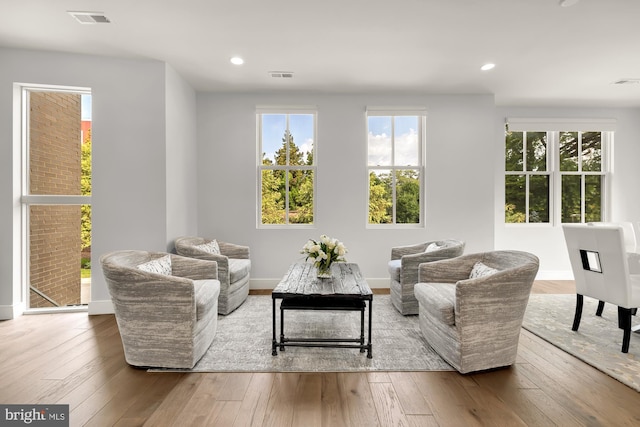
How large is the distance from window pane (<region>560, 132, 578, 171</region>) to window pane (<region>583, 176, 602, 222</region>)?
359 mm

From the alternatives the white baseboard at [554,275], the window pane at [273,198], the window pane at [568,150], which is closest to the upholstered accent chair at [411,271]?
the window pane at [273,198]

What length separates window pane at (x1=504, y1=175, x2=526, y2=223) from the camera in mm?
5719

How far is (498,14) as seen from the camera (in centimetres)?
292

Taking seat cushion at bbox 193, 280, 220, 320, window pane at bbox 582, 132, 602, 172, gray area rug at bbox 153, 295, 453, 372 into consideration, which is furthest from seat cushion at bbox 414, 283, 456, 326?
window pane at bbox 582, 132, 602, 172

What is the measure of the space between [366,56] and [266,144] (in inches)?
80.0

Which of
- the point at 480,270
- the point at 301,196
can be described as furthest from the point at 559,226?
the point at 301,196

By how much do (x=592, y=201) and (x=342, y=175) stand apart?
4.29 meters

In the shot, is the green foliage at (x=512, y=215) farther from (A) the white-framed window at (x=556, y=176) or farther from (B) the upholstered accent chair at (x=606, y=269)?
(B) the upholstered accent chair at (x=606, y=269)

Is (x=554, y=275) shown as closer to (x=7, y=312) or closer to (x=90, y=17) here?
(x=90, y=17)

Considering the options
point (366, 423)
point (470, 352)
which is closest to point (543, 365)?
point (470, 352)

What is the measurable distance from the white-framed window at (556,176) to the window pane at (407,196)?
175cm

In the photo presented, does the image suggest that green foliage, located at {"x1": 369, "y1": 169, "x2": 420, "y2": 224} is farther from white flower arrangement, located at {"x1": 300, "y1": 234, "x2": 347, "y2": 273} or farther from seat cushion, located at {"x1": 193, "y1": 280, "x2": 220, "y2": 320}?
seat cushion, located at {"x1": 193, "y1": 280, "x2": 220, "y2": 320}

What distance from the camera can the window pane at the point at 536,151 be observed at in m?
5.70

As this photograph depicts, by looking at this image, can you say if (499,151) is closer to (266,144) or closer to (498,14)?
(498,14)
